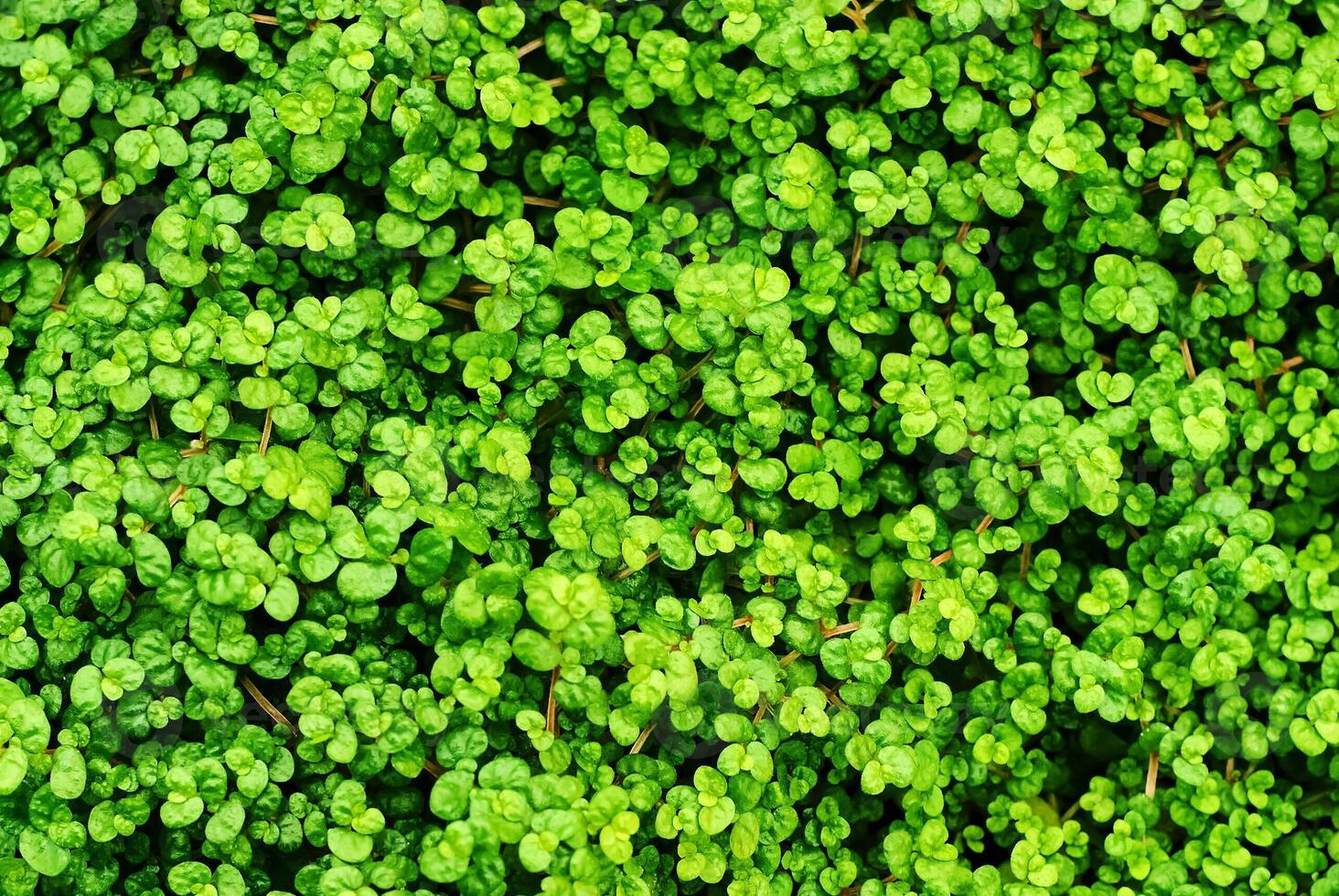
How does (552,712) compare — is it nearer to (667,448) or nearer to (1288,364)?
(667,448)

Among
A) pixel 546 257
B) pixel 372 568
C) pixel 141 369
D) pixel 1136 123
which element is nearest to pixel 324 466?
pixel 372 568

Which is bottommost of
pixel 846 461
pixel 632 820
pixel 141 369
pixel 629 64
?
pixel 632 820

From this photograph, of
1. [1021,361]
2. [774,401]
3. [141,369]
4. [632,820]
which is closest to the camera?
[632,820]

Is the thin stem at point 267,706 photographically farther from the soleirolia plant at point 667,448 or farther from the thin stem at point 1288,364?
the thin stem at point 1288,364

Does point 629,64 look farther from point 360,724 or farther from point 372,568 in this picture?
point 360,724

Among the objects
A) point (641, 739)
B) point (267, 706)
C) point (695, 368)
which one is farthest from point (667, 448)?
point (267, 706)

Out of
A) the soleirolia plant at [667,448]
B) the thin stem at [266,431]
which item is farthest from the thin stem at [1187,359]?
the thin stem at [266,431]

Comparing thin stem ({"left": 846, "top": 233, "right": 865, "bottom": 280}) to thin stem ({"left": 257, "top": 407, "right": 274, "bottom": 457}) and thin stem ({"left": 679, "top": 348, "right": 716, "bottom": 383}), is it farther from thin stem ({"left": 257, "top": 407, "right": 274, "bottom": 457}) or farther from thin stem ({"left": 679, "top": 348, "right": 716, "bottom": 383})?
thin stem ({"left": 257, "top": 407, "right": 274, "bottom": 457})

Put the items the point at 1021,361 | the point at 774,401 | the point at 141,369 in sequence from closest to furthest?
1. the point at 141,369
2. the point at 774,401
3. the point at 1021,361

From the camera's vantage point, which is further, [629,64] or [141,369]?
[629,64]
